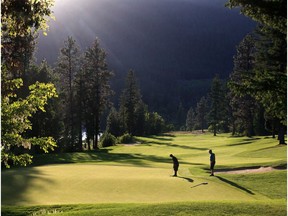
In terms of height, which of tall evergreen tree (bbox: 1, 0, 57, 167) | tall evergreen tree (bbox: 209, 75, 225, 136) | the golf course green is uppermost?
tall evergreen tree (bbox: 209, 75, 225, 136)

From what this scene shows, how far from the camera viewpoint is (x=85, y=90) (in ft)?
198

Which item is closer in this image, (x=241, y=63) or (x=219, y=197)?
(x=219, y=197)

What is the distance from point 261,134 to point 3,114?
225 ft

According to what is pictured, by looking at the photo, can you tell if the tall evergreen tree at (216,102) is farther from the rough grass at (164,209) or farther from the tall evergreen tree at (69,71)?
the rough grass at (164,209)

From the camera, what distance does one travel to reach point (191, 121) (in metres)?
182

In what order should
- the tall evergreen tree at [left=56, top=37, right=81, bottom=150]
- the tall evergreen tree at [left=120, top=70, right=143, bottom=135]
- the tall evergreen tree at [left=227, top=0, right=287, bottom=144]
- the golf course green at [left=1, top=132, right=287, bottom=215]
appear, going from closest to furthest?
the tall evergreen tree at [left=227, top=0, right=287, bottom=144]
the golf course green at [left=1, top=132, right=287, bottom=215]
the tall evergreen tree at [left=56, top=37, right=81, bottom=150]
the tall evergreen tree at [left=120, top=70, right=143, bottom=135]

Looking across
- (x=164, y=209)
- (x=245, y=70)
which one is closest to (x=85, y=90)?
(x=245, y=70)

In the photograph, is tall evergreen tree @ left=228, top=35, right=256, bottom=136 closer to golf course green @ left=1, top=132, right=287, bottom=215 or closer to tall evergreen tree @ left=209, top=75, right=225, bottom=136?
tall evergreen tree @ left=209, top=75, right=225, bottom=136

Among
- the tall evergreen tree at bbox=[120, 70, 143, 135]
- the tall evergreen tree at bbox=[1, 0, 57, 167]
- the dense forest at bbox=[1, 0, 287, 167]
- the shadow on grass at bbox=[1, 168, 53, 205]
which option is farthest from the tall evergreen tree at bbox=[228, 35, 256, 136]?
the tall evergreen tree at bbox=[1, 0, 57, 167]

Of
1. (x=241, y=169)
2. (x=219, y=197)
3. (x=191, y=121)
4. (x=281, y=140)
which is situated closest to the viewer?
(x=219, y=197)

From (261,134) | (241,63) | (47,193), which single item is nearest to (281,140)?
(241,63)

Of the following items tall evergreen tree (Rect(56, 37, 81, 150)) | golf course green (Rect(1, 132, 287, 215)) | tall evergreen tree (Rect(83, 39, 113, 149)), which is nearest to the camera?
golf course green (Rect(1, 132, 287, 215))

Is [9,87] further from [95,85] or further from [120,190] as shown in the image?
[95,85]

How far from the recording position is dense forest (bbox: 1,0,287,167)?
10836 mm
